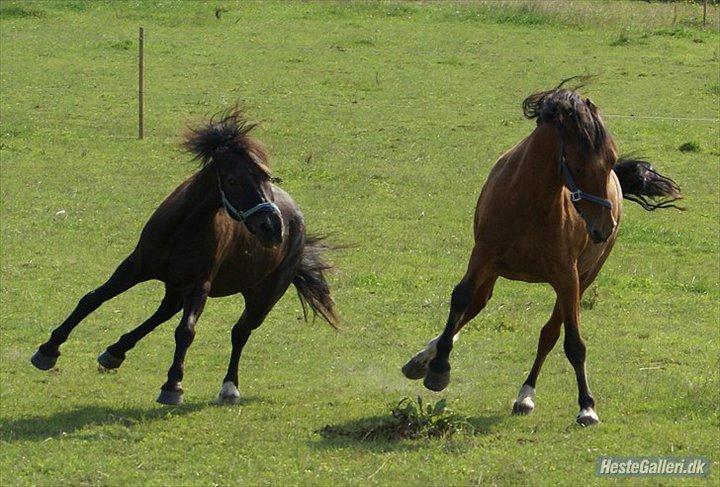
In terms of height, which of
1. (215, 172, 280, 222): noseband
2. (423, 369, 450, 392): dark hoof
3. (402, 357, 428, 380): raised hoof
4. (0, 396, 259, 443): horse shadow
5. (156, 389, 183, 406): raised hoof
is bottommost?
(0, 396, 259, 443): horse shadow

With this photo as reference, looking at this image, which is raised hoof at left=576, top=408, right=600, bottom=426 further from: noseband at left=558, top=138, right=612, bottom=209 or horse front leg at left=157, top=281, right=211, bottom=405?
horse front leg at left=157, top=281, right=211, bottom=405

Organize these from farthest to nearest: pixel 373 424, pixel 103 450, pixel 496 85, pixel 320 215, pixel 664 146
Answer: pixel 496 85
pixel 664 146
pixel 320 215
pixel 373 424
pixel 103 450

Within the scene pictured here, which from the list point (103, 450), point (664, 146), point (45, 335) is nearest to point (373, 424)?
point (103, 450)

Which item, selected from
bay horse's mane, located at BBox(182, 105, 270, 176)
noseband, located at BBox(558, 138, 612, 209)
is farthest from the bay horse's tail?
noseband, located at BBox(558, 138, 612, 209)

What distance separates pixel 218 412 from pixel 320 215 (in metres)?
8.88

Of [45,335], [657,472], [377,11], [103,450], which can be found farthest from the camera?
[377,11]

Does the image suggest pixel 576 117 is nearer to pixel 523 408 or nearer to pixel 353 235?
pixel 523 408

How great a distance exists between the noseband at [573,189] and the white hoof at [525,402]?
6.59 feet

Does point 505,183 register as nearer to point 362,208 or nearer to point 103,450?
point 103,450

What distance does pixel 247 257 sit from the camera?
11.2m

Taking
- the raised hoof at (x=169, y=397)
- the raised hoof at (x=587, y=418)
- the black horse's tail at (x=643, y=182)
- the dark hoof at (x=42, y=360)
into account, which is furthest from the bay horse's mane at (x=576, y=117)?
the dark hoof at (x=42, y=360)

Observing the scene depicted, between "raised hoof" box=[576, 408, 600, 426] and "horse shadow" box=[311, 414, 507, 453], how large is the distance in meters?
0.62

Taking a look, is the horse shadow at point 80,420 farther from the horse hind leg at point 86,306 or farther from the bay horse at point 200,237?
the horse hind leg at point 86,306

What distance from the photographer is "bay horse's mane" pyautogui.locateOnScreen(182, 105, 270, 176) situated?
1019 centimetres
